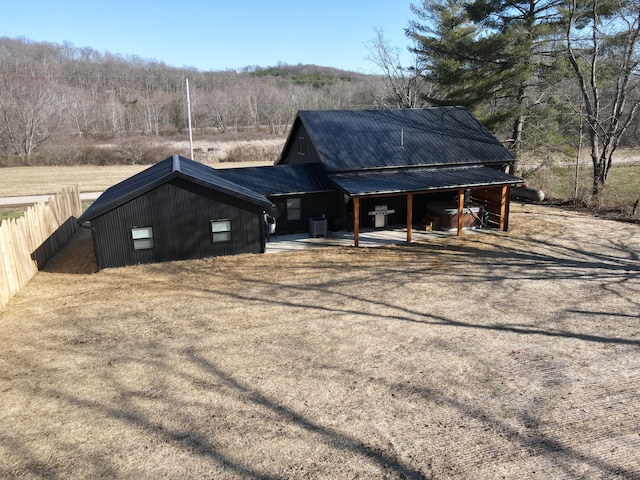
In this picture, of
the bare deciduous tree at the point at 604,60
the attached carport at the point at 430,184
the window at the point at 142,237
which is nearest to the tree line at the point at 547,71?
the bare deciduous tree at the point at 604,60

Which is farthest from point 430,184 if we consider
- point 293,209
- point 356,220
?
point 293,209

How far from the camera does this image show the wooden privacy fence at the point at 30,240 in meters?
13.0

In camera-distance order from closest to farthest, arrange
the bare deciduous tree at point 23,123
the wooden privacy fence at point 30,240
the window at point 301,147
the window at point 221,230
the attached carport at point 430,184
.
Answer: the wooden privacy fence at point 30,240
the window at point 221,230
the attached carport at point 430,184
the window at point 301,147
the bare deciduous tree at point 23,123

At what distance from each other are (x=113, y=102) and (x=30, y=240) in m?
76.7

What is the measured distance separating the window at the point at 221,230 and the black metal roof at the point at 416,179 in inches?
177

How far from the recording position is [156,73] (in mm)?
119250

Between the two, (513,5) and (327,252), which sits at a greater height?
(513,5)

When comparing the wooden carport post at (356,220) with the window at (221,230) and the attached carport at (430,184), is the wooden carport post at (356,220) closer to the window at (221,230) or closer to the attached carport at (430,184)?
the attached carport at (430,184)

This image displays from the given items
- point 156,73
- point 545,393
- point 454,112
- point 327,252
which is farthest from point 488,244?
point 156,73

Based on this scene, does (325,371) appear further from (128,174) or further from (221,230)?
(128,174)

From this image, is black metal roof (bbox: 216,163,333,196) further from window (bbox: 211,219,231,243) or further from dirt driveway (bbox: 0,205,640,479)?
dirt driveway (bbox: 0,205,640,479)

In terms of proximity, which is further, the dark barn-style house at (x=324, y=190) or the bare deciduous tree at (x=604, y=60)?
the bare deciduous tree at (x=604, y=60)

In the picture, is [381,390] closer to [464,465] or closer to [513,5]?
[464,465]

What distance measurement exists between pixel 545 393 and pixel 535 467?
2.13 m
